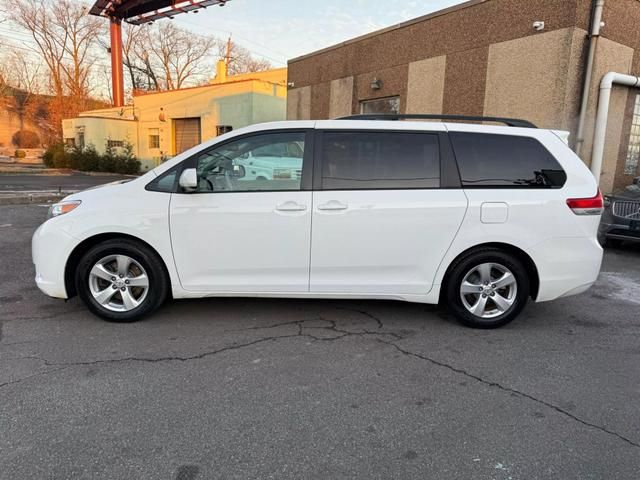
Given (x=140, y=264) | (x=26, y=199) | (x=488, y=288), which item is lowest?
(x=26, y=199)

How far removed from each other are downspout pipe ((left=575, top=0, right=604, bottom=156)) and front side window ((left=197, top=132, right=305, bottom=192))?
7.52 m

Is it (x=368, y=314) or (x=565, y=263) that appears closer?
(x=565, y=263)

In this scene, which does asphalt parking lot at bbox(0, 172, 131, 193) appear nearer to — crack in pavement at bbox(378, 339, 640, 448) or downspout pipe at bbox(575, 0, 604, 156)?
crack in pavement at bbox(378, 339, 640, 448)

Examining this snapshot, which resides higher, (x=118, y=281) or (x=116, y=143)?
(x=116, y=143)

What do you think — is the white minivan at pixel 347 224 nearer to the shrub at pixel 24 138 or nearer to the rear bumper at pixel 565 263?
the rear bumper at pixel 565 263

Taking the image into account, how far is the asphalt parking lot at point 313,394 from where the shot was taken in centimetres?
231

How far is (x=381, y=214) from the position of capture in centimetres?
387

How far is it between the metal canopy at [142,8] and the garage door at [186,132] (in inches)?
289

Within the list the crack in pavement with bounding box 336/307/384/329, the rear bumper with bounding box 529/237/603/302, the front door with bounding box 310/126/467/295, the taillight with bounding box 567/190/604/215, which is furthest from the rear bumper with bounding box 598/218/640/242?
the crack in pavement with bounding box 336/307/384/329

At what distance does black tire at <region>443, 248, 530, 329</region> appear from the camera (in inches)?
158

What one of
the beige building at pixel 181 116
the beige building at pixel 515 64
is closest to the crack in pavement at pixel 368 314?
the beige building at pixel 515 64

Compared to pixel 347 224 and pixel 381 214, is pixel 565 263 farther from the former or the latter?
pixel 347 224

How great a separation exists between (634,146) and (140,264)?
11171mm

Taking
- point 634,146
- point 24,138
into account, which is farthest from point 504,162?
point 24,138
